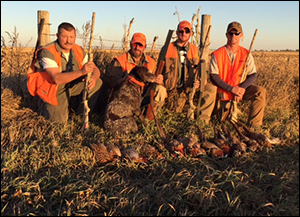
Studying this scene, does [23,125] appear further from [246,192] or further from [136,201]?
[246,192]

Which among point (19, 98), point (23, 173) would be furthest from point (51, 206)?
point (19, 98)

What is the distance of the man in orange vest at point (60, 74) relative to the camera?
4816 mm

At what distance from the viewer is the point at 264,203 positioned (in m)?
2.98

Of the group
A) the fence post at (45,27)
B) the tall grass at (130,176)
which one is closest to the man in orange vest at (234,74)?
the tall grass at (130,176)

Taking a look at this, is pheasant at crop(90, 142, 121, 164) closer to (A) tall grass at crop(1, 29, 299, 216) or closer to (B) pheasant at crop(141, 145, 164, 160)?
(A) tall grass at crop(1, 29, 299, 216)

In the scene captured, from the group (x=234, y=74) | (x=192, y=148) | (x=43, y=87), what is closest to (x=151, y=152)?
(x=192, y=148)

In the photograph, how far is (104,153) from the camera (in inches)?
152

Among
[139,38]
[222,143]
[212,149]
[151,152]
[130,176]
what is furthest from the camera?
[139,38]

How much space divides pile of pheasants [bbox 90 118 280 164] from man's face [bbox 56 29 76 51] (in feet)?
6.67

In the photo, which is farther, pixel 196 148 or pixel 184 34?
pixel 184 34

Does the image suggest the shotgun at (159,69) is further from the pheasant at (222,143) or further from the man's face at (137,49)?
the pheasant at (222,143)

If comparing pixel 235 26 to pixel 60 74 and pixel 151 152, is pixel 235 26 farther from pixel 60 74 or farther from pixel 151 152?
pixel 60 74

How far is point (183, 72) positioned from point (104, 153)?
8.72 ft

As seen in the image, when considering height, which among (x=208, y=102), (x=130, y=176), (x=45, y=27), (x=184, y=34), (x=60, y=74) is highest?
(x=184, y=34)
